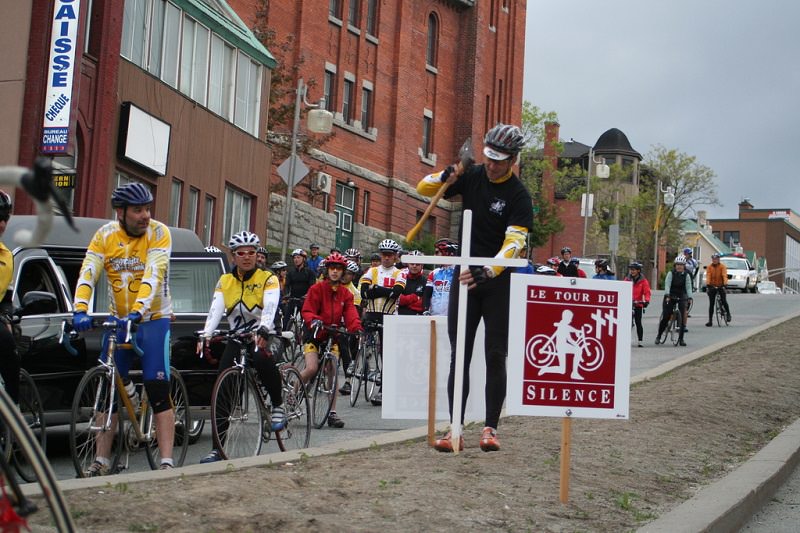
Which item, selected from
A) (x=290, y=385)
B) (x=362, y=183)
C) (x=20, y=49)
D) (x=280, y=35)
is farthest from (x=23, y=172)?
(x=362, y=183)

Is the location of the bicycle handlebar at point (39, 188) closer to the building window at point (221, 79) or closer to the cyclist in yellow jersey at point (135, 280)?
the cyclist in yellow jersey at point (135, 280)

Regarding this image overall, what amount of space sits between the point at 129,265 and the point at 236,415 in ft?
6.16

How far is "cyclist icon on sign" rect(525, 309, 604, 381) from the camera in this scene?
25.5ft

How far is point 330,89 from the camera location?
178ft

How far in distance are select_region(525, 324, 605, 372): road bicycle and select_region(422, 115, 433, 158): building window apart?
5442cm

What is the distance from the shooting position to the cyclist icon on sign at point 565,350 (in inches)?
305

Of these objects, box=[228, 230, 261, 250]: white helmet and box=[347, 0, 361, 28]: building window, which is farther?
box=[347, 0, 361, 28]: building window

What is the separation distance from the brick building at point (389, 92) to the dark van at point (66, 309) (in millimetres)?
32743

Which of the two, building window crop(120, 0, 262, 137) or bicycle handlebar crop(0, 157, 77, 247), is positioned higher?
building window crop(120, 0, 262, 137)

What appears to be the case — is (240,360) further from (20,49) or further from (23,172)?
(20,49)

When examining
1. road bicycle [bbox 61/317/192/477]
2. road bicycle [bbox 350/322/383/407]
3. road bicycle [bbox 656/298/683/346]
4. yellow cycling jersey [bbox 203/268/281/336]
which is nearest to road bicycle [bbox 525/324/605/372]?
road bicycle [bbox 61/317/192/477]

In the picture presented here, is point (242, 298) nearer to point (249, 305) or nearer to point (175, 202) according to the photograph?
point (249, 305)

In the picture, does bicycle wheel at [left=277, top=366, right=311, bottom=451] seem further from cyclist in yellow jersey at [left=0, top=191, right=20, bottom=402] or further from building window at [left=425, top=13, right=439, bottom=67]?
building window at [left=425, top=13, right=439, bottom=67]

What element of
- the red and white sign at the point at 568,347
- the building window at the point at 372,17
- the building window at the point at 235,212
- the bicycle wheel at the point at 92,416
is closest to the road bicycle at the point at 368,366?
the bicycle wheel at the point at 92,416
